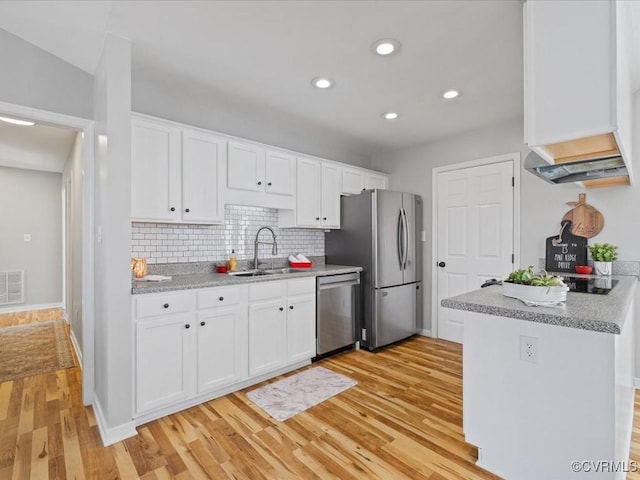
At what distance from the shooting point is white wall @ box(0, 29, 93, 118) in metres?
2.14

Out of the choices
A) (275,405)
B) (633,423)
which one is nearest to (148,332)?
(275,405)

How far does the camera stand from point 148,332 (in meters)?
2.16

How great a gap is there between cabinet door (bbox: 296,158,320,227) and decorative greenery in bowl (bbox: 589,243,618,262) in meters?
2.60

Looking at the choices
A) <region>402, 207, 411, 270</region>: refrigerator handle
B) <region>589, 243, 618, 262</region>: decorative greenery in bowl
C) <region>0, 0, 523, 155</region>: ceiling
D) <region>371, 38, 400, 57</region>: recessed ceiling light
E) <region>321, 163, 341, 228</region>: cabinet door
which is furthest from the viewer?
<region>402, 207, 411, 270</region>: refrigerator handle

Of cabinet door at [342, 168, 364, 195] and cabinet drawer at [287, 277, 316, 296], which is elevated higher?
cabinet door at [342, 168, 364, 195]

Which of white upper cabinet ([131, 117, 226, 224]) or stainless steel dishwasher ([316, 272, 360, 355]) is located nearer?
white upper cabinet ([131, 117, 226, 224])

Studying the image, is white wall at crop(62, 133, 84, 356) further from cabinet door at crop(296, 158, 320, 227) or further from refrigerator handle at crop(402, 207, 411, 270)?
refrigerator handle at crop(402, 207, 411, 270)

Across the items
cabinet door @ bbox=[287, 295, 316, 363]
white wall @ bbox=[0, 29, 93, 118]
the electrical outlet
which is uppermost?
white wall @ bbox=[0, 29, 93, 118]

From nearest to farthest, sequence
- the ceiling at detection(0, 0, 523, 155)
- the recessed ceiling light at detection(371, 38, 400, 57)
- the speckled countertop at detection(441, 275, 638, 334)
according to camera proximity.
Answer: the speckled countertop at detection(441, 275, 638, 334) → the ceiling at detection(0, 0, 523, 155) → the recessed ceiling light at detection(371, 38, 400, 57)

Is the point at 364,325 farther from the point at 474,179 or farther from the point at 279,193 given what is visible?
the point at 474,179

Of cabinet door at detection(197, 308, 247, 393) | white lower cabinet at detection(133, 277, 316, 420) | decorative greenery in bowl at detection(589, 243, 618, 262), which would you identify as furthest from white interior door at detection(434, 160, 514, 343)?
cabinet door at detection(197, 308, 247, 393)

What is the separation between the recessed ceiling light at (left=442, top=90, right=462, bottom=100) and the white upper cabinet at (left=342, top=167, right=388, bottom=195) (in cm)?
143

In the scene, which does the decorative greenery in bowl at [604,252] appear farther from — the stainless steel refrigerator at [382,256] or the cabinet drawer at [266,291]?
the cabinet drawer at [266,291]

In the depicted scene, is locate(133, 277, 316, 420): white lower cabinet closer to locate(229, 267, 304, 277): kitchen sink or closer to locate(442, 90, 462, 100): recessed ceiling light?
locate(229, 267, 304, 277): kitchen sink
